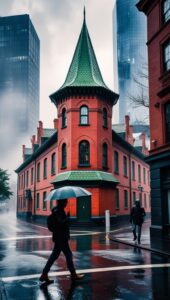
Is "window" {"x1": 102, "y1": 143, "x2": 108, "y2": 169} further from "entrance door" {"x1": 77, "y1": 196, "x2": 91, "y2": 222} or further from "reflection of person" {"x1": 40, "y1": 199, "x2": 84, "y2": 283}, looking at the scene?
"reflection of person" {"x1": 40, "y1": 199, "x2": 84, "y2": 283}

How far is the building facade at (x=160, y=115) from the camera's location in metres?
16.5

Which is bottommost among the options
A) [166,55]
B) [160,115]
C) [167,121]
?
[167,121]

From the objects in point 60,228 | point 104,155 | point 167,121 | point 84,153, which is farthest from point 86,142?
point 60,228

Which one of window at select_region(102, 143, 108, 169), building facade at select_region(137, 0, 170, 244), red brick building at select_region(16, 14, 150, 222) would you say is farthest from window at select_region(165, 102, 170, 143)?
window at select_region(102, 143, 108, 169)

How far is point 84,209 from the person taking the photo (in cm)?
2673

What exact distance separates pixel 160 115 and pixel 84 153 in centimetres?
1160

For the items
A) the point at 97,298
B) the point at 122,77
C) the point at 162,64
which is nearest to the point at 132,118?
the point at 122,77

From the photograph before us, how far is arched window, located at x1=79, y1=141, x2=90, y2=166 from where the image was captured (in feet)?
91.1

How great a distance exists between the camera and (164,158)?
16.4 m

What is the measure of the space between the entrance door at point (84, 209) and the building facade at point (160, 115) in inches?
394

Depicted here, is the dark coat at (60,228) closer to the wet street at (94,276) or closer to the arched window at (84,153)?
the wet street at (94,276)

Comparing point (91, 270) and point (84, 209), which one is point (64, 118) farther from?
point (91, 270)

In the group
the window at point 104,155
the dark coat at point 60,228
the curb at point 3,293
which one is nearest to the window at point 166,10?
the window at point 104,155

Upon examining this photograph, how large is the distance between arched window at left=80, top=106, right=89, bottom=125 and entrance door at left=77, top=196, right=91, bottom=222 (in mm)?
6311
